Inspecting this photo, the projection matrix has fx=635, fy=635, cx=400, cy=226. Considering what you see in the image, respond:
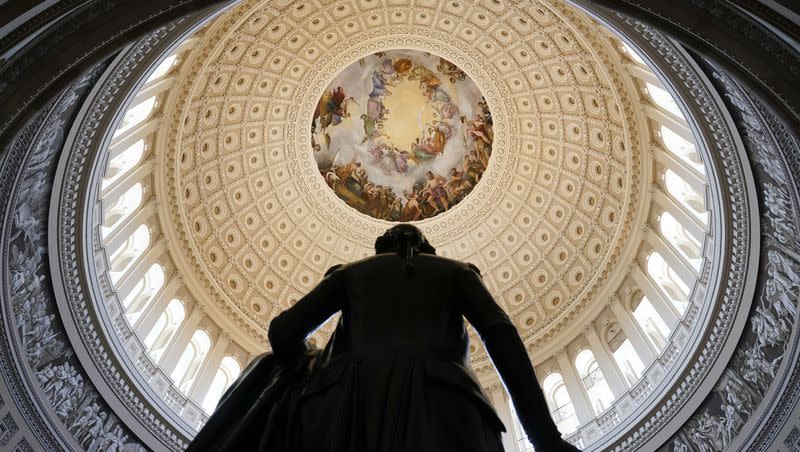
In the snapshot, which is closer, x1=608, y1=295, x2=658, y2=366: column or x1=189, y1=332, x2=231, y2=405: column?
x1=608, y1=295, x2=658, y2=366: column

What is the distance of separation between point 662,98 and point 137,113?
14.6 meters

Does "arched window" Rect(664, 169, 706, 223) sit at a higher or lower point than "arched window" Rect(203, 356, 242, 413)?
higher

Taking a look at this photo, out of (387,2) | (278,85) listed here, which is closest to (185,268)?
(278,85)

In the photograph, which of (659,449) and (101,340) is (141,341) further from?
(659,449)

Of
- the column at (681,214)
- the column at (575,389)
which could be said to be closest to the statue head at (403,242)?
the column at (681,214)

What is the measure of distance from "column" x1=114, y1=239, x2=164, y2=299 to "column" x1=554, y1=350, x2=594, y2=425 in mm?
13486

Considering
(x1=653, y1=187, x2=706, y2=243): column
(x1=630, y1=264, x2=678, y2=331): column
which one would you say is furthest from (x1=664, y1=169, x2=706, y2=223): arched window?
(x1=630, y1=264, x2=678, y2=331): column

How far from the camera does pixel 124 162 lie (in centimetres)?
1819

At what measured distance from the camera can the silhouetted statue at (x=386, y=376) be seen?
326 centimetres

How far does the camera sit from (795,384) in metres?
11.6

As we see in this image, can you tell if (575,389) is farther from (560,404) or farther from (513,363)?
(513,363)

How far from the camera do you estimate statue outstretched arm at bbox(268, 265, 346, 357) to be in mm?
3814

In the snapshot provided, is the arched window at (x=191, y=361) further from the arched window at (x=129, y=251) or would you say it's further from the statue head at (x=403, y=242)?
the statue head at (x=403, y=242)

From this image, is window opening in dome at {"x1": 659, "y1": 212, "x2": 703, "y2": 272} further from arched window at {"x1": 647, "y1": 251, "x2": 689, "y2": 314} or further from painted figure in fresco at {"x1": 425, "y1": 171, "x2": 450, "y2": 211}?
painted figure in fresco at {"x1": 425, "y1": 171, "x2": 450, "y2": 211}
